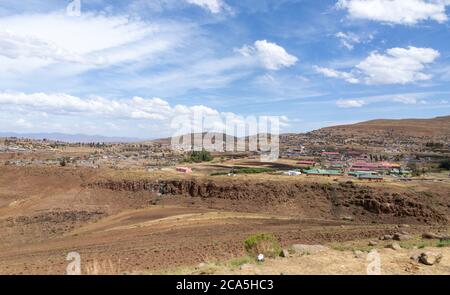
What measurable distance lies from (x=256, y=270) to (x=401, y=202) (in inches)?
1024

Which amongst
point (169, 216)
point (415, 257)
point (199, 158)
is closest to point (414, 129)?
point (199, 158)

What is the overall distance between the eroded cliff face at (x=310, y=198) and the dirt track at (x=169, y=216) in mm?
91

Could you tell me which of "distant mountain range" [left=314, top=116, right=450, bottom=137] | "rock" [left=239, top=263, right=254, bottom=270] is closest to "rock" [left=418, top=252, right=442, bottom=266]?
"rock" [left=239, top=263, right=254, bottom=270]

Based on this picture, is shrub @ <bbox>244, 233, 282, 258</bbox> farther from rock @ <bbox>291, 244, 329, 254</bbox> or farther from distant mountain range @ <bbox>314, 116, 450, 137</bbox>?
distant mountain range @ <bbox>314, 116, 450, 137</bbox>

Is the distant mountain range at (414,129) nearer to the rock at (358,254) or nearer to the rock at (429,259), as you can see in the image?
the rock at (358,254)

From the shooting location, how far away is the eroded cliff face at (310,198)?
32281 millimetres

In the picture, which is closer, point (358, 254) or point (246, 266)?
point (246, 266)

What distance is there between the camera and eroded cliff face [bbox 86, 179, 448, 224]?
32.3m

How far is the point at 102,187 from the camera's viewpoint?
46000 millimetres

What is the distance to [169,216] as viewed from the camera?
34.6 m

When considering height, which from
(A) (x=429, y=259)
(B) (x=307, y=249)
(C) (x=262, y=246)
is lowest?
(B) (x=307, y=249)

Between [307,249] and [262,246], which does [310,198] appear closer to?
[307,249]

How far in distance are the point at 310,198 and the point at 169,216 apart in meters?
13.4

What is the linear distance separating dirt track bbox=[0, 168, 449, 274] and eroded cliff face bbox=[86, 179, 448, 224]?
9cm
